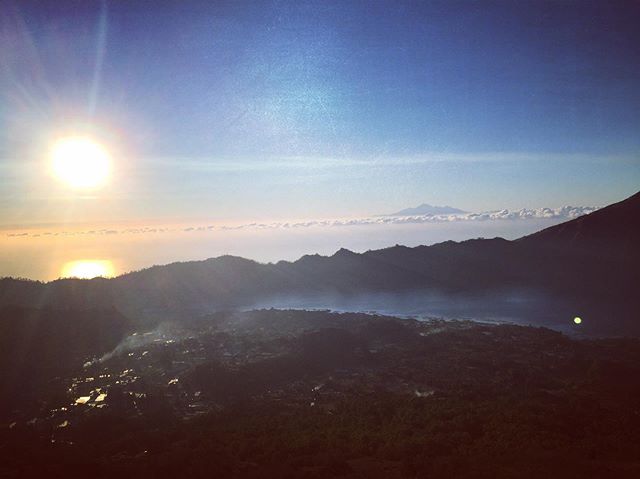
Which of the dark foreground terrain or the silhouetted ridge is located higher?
the silhouetted ridge

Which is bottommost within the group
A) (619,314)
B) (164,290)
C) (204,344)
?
(619,314)

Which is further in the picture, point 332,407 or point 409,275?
point 409,275

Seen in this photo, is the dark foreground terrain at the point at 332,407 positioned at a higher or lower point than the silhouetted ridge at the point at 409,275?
lower

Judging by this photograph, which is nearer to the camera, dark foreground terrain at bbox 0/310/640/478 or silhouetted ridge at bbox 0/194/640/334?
dark foreground terrain at bbox 0/310/640/478

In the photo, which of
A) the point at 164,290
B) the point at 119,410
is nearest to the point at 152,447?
the point at 119,410

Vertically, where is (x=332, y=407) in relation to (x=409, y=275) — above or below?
below

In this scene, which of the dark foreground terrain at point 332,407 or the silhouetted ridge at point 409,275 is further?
the silhouetted ridge at point 409,275

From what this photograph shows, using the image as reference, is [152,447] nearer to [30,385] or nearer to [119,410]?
[119,410]

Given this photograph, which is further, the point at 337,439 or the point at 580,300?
the point at 580,300
